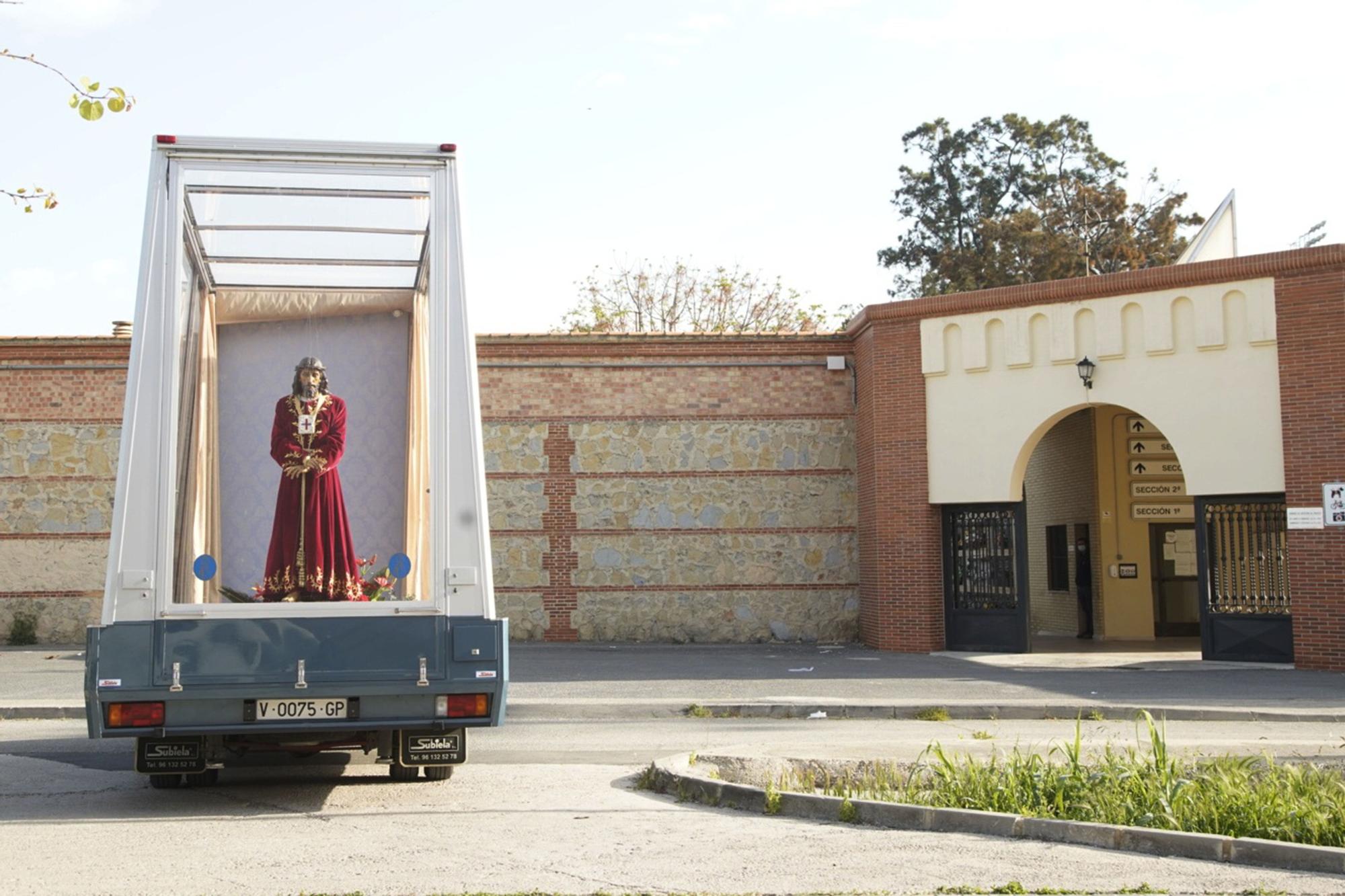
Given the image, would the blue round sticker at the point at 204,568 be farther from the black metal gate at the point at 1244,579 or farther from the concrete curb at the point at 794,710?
the black metal gate at the point at 1244,579

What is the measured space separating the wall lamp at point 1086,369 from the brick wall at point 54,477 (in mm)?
14149

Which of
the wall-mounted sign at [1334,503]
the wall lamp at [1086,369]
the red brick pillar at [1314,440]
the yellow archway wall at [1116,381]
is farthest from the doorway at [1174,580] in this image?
the wall-mounted sign at [1334,503]

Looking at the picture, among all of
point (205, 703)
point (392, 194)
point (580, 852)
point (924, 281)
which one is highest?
point (924, 281)

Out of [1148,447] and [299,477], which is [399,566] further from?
[1148,447]

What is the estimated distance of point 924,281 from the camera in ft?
166

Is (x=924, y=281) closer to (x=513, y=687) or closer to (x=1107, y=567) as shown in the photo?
(x=1107, y=567)

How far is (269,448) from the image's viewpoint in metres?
9.17

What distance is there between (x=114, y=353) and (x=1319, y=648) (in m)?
17.6

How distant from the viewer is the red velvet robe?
8688 millimetres

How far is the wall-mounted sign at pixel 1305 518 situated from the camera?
57.7ft

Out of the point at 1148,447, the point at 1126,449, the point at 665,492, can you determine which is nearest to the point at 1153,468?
the point at 1148,447

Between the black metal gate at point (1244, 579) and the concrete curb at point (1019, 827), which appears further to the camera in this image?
the black metal gate at point (1244, 579)

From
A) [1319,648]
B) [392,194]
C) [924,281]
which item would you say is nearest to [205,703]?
[392,194]

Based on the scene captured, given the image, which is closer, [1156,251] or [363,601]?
[363,601]
